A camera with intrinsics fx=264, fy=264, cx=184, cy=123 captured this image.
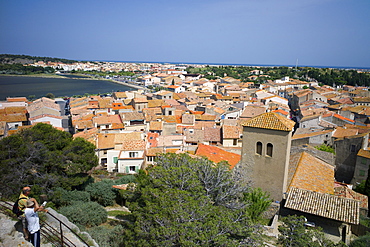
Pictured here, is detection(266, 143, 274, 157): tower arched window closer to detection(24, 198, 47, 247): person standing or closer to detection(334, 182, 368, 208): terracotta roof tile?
detection(334, 182, 368, 208): terracotta roof tile

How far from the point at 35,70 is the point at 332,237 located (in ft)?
627

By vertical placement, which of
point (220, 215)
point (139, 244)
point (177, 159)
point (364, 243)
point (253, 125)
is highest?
point (253, 125)

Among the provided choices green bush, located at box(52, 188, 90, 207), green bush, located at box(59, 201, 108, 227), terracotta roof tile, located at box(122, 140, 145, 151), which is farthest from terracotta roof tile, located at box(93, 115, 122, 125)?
green bush, located at box(59, 201, 108, 227)

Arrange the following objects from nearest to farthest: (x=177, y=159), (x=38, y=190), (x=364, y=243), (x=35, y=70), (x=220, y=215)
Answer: (x=220, y=215) < (x=364, y=243) < (x=177, y=159) < (x=38, y=190) < (x=35, y=70)

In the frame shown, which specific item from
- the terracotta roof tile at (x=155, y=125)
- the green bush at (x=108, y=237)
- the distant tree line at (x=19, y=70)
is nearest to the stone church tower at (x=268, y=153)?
the green bush at (x=108, y=237)

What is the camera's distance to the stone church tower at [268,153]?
49.8ft

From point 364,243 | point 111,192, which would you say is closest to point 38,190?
point 111,192

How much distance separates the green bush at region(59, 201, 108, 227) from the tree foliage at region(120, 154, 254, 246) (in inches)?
147

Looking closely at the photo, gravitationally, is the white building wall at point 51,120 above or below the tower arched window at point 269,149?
below

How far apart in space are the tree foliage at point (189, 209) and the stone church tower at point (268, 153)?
3518mm

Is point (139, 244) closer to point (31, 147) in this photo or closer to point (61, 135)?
point (31, 147)

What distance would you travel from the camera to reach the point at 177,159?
43.3 feet

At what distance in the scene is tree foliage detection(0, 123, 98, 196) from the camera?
52.2 feet

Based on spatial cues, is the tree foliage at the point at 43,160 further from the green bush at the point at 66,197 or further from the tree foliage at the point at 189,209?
the tree foliage at the point at 189,209
